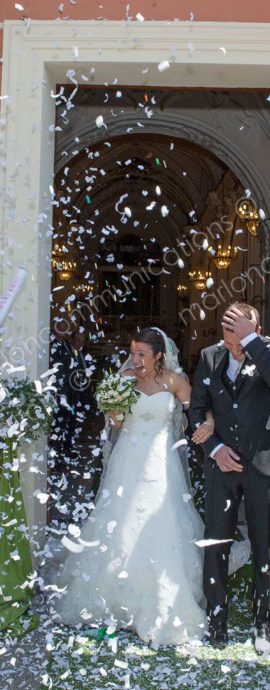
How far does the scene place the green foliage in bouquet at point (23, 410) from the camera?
4.10 meters

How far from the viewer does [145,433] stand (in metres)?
4.41

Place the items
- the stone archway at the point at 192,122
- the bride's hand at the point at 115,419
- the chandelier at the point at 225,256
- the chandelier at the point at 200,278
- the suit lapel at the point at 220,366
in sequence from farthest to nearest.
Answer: the chandelier at the point at 200,278 → the chandelier at the point at 225,256 → the stone archway at the point at 192,122 → the bride's hand at the point at 115,419 → the suit lapel at the point at 220,366

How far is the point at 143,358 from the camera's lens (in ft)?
14.6

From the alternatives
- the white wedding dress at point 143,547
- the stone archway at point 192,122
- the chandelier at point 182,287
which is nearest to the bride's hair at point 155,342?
the white wedding dress at point 143,547

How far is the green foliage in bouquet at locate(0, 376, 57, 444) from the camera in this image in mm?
4102

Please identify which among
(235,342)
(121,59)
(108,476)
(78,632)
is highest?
(121,59)

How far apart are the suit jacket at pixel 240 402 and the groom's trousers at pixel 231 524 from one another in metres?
0.11

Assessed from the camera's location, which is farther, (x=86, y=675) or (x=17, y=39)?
(x=17, y=39)

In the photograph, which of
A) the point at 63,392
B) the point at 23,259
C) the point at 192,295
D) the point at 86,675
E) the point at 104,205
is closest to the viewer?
the point at 86,675

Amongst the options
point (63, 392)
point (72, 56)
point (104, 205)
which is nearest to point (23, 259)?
point (72, 56)

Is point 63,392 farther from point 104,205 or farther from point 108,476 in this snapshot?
point 104,205

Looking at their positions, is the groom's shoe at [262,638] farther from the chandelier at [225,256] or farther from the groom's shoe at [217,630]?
the chandelier at [225,256]

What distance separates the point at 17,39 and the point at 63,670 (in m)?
3.91

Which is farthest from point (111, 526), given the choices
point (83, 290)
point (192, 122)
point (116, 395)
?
point (83, 290)
